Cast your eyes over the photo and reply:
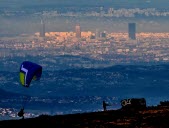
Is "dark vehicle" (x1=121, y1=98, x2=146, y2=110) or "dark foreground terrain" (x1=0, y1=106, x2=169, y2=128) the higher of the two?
"dark foreground terrain" (x1=0, y1=106, x2=169, y2=128)

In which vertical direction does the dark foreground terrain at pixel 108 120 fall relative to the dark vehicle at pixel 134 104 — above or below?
above

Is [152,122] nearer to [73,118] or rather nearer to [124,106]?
[73,118]

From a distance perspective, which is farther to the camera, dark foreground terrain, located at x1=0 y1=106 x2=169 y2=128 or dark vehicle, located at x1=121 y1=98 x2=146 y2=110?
dark vehicle, located at x1=121 y1=98 x2=146 y2=110

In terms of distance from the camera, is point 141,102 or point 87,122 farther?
point 141,102

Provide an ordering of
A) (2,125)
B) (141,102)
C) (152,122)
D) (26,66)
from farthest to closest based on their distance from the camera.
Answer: (26,66) → (141,102) → (2,125) → (152,122)

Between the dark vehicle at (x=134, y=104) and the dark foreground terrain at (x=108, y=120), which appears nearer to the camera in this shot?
the dark foreground terrain at (x=108, y=120)

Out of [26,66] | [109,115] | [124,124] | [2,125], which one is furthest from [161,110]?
[26,66]

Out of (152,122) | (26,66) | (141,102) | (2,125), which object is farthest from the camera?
(26,66)
